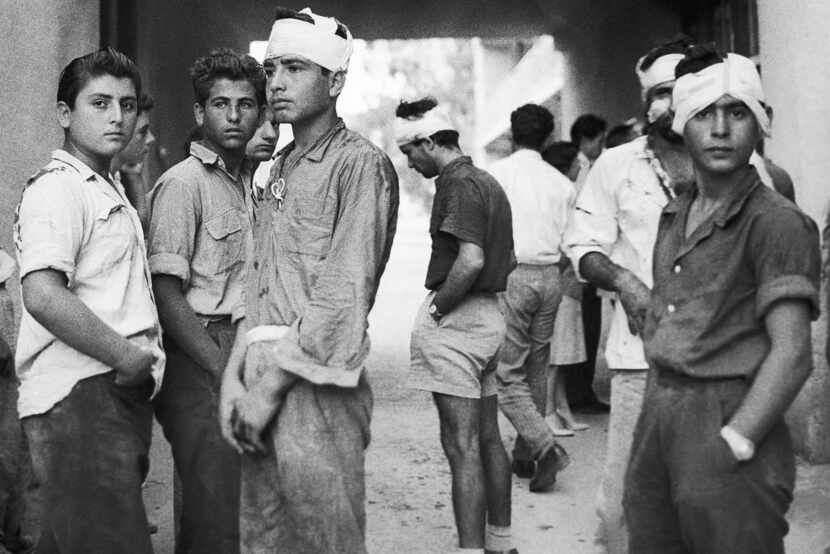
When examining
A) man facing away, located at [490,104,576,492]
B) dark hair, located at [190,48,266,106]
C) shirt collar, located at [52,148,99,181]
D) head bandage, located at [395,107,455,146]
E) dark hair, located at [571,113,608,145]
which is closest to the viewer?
shirt collar, located at [52,148,99,181]

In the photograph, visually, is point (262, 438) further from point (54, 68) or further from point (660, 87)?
point (54, 68)

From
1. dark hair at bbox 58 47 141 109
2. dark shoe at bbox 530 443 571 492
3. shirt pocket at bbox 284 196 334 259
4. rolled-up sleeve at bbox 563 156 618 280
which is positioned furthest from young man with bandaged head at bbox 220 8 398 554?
dark shoe at bbox 530 443 571 492

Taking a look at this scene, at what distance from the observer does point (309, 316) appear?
10.5 ft

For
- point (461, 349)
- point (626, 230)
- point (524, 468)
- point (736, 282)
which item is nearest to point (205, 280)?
point (461, 349)

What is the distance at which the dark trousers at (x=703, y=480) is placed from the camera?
2.89 meters

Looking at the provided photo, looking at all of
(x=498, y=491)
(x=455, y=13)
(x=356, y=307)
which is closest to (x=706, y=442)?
(x=356, y=307)

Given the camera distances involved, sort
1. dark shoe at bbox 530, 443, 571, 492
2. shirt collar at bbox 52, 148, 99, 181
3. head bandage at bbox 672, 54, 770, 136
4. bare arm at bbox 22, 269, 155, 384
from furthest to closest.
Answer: dark shoe at bbox 530, 443, 571, 492
shirt collar at bbox 52, 148, 99, 181
bare arm at bbox 22, 269, 155, 384
head bandage at bbox 672, 54, 770, 136

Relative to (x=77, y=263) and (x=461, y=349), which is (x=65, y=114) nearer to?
(x=77, y=263)

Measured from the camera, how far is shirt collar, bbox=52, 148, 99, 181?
3732 millimetres

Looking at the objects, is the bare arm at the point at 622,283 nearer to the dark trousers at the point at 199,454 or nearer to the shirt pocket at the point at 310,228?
the shirt pocket at the point at 310,228

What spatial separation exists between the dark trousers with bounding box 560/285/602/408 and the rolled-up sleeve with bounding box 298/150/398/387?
5.80m

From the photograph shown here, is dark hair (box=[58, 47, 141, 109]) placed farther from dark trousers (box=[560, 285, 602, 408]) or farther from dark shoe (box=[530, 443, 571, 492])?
dark trousers (box=[560, 285, 602, 408])

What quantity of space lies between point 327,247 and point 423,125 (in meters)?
2.30

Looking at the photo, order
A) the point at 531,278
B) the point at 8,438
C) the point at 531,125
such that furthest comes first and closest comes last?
the point at 531,125
the point at 531,278
the point at 8,438
